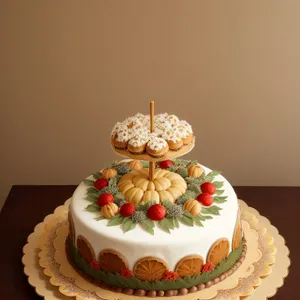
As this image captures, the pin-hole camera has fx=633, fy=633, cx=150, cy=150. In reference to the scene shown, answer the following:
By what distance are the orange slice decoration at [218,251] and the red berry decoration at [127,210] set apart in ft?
0.99

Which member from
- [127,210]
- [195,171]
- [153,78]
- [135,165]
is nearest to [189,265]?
[127,210]

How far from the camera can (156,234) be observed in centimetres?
210

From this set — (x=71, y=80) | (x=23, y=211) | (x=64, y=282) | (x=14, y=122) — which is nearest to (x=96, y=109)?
(x=71, y=80)

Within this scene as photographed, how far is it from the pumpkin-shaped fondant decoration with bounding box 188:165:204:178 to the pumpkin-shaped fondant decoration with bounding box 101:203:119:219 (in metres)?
0.36

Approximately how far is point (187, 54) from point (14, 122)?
94 centimetres

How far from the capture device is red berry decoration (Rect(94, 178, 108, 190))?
7.73 ft

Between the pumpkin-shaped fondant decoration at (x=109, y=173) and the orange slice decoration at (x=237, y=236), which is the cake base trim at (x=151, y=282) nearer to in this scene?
the orange slice decoration at (x=237, y=236)

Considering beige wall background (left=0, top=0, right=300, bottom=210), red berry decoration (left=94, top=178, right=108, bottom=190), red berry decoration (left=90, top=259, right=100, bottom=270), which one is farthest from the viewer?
beige wall background (left=0, top=0, right=300, bottom=210)

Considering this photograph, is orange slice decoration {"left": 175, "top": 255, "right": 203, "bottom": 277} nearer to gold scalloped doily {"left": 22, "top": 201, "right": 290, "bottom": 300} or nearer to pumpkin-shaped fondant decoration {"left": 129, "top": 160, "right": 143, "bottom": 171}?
gold scalloped doily {"left": 22, "top": 201, "right": 290, "bottom": 300}

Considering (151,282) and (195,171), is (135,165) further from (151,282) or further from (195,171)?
(151,282)

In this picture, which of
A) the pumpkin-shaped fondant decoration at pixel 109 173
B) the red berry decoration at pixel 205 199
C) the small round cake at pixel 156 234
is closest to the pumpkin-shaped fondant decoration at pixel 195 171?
the small round cake at pixel 156 234

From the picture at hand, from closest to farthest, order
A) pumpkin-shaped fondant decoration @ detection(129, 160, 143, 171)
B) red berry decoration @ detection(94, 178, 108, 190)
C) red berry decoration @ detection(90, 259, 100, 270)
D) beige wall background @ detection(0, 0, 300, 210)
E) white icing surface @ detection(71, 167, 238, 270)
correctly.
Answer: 1. white icing surface @ detection(71, 167, 238, 270)
2. red berry decoration @ detection(90, 259, 100, 270)
3. red berry decoration @ detection(94, 178, 108, 190)
4. pumpkin-shaped fondant decoration @ detection(129, 160, 143, 171)
5. beige wall background @ detection(0, 0, 300, 210)

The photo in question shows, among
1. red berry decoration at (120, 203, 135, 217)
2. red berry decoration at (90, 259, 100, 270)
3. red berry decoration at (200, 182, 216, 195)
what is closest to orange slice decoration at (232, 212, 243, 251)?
red berry decoration at (200, 182, 216, 195)

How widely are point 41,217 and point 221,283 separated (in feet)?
2.85
